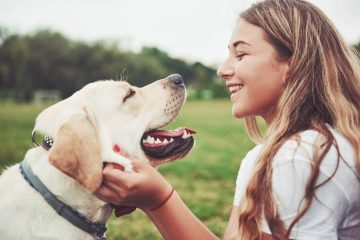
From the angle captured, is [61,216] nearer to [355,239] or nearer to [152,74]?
[355,239]

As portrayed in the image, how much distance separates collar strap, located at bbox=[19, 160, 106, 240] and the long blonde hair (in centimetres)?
90

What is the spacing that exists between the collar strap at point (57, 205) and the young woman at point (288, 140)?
260 mm

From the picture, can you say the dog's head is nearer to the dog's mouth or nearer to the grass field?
the dog's mouth

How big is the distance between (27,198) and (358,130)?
6.30 ft

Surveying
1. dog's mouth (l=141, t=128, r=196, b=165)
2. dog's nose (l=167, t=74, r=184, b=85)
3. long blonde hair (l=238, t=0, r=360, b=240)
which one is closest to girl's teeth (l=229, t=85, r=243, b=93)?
long blonde hair (l=238, t=0, r=360, b=240)

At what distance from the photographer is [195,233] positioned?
2.68 meters

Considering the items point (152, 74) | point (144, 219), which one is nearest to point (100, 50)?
point (152, 74)

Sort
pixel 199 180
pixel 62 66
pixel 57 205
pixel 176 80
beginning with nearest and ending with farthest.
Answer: pixel 57 205, pixel 176 80, pixel 199 180, pixel 62 66

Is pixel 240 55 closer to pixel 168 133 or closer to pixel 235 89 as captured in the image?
pixel 235 89

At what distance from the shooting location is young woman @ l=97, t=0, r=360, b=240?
2.21 meters

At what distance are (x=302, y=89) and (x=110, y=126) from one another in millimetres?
1242

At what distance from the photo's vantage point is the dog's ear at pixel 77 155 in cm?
225

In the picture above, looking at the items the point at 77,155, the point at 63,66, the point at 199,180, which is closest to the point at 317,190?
the point at 77,155

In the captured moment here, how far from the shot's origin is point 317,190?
2.18 meters
